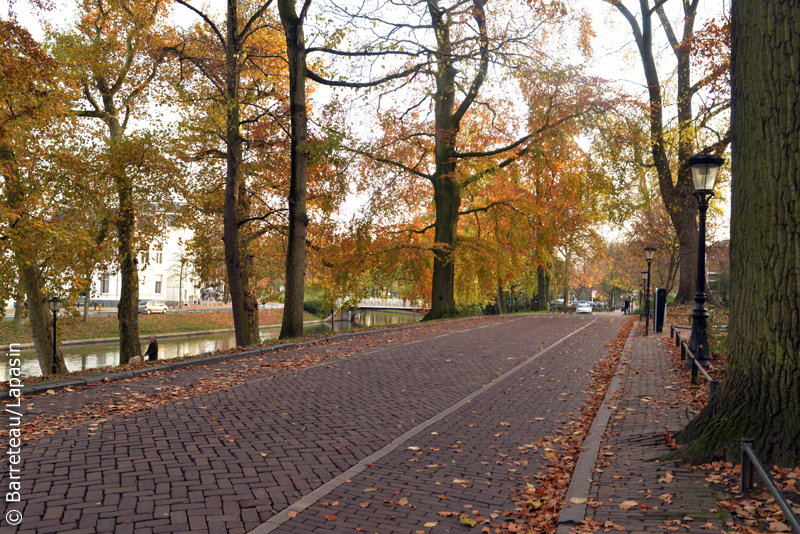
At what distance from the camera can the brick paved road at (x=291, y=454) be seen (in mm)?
4266

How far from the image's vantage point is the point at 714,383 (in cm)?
593

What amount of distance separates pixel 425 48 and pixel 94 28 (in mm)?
13968

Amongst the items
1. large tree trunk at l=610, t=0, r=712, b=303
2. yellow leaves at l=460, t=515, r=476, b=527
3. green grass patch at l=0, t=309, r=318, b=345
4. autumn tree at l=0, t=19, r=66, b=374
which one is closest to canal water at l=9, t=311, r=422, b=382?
green grass patch at l=0, t=309, r=318, b=345

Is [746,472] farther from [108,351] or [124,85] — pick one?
[108,351]

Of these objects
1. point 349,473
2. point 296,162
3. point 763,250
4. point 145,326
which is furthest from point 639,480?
point 145,326

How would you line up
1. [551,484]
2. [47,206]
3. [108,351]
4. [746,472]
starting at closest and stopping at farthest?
[746,472], [551,484], [47,206], [108,351]

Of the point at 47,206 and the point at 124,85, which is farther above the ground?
the point at 124,85

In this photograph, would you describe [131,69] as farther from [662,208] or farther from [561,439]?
[662,208]

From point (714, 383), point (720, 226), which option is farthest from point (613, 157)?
point (720, 226)

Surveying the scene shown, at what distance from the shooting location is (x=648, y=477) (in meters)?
4.97

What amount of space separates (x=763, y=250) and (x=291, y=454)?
4.60 metres

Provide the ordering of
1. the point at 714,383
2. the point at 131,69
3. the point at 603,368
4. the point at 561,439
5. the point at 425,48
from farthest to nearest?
the point at 131,69 < the point at 425,48 < the point at 603,368 < the point at 561,439 < the point at 714,383

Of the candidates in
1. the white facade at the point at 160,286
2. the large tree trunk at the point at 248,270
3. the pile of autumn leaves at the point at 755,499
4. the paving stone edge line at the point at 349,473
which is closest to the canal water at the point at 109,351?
the large tree trunk at the point at 248,270

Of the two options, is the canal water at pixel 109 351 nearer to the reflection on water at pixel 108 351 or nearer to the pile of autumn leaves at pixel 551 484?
the reflection on water at pixel 108 351
